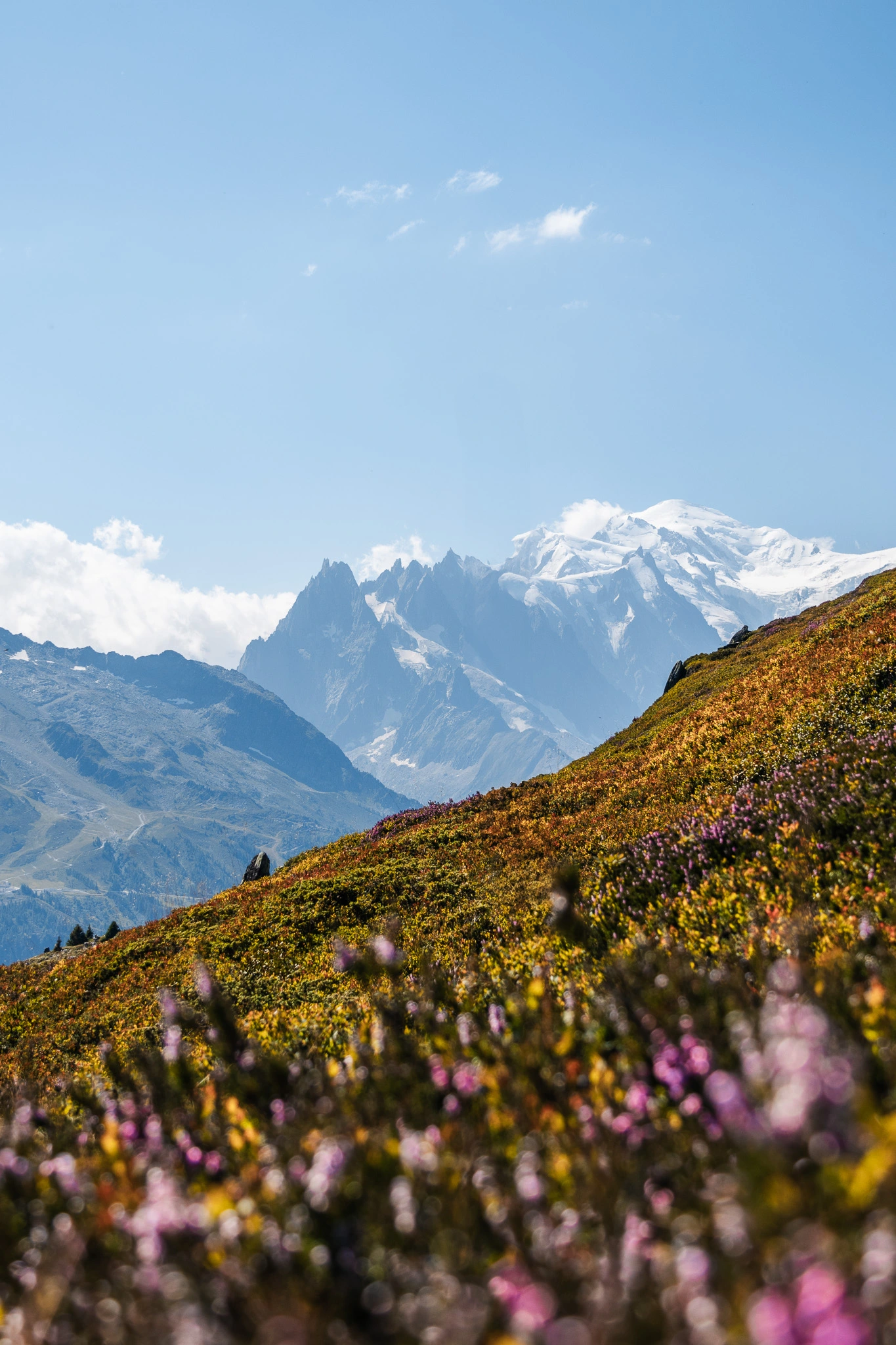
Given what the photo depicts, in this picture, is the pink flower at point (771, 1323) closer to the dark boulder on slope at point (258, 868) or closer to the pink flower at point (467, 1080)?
the pink flower at point (467, 1080)

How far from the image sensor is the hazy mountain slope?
1195 centimetres

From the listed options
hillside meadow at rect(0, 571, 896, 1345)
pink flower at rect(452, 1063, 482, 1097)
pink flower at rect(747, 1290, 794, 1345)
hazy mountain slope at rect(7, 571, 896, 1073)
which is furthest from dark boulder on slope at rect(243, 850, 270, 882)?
pink flower at rect(747, 1290, 794, 1345)

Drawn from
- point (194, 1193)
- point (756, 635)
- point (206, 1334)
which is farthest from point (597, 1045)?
point (756, 635)

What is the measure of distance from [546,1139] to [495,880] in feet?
44.4

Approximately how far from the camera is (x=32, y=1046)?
53.2ft

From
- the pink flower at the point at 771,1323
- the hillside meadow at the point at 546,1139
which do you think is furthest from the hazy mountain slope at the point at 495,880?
the pink flower at the point at 771,1323

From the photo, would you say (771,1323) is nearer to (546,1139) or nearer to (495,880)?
(546,1139)

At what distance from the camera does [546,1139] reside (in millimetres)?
4656

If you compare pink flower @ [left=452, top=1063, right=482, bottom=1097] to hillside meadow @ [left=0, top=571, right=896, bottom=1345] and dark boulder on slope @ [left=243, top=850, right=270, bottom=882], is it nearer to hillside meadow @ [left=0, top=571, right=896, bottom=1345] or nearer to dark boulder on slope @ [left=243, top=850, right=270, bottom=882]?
hillside meadow @ [left=0, top=571, right=896, bottom=1345]

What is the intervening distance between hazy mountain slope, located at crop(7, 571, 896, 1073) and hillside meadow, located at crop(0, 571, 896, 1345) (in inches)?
11.0

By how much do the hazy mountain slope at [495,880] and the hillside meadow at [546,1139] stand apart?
0.91 feet

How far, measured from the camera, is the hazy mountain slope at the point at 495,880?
1195 cm

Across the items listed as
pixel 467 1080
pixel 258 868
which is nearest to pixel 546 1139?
pixel 467 1080

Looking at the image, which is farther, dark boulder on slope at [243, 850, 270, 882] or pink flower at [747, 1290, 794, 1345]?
dark boulder on slope at [243, 850, 270, 882]
